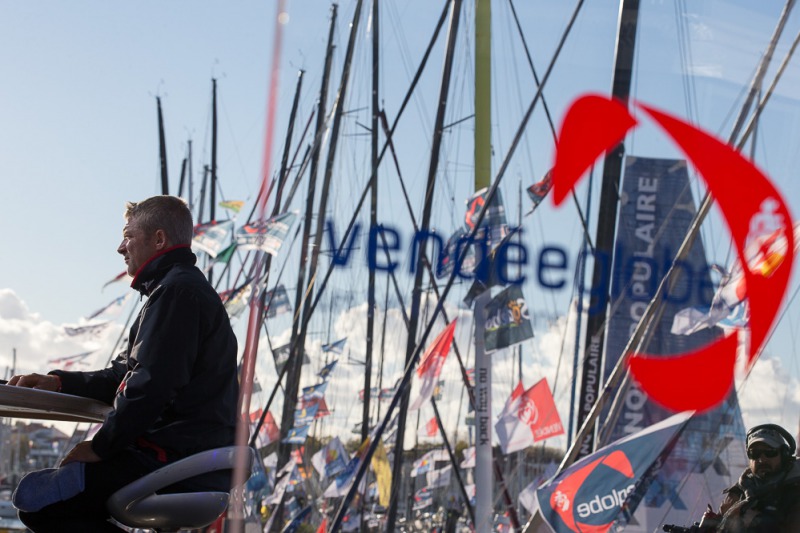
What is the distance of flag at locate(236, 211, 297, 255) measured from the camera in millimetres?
7863

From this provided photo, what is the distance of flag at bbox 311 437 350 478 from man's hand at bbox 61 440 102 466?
500 inches

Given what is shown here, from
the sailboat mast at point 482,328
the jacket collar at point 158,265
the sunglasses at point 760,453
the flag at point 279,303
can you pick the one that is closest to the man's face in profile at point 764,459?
the sunglasses at point 760,453

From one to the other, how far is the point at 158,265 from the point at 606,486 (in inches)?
110

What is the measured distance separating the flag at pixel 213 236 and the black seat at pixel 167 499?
31.1 ft

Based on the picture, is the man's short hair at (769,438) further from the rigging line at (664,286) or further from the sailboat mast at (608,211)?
the sailboat mast at (608,211)

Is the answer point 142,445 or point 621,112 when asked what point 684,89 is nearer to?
point 621,112

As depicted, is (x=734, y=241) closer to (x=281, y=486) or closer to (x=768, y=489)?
(x=768, y=489)

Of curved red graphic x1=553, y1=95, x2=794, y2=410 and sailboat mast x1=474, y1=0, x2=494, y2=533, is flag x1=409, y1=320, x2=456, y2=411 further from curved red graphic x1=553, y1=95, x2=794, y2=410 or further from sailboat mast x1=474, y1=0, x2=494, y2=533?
curved red graphic x1=553, y1=95, x2=794, y2=410

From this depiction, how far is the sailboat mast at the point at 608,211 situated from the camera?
4.56 metres

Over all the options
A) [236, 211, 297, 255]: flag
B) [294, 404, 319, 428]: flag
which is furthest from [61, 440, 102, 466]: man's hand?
[294, 404, 319, 428]: flag

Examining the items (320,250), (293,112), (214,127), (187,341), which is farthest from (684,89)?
(214,127)

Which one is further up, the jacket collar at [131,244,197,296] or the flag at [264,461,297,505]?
the jacket collar at [131,244,197,296]

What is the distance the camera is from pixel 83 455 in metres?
2.02

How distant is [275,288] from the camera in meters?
11.4
